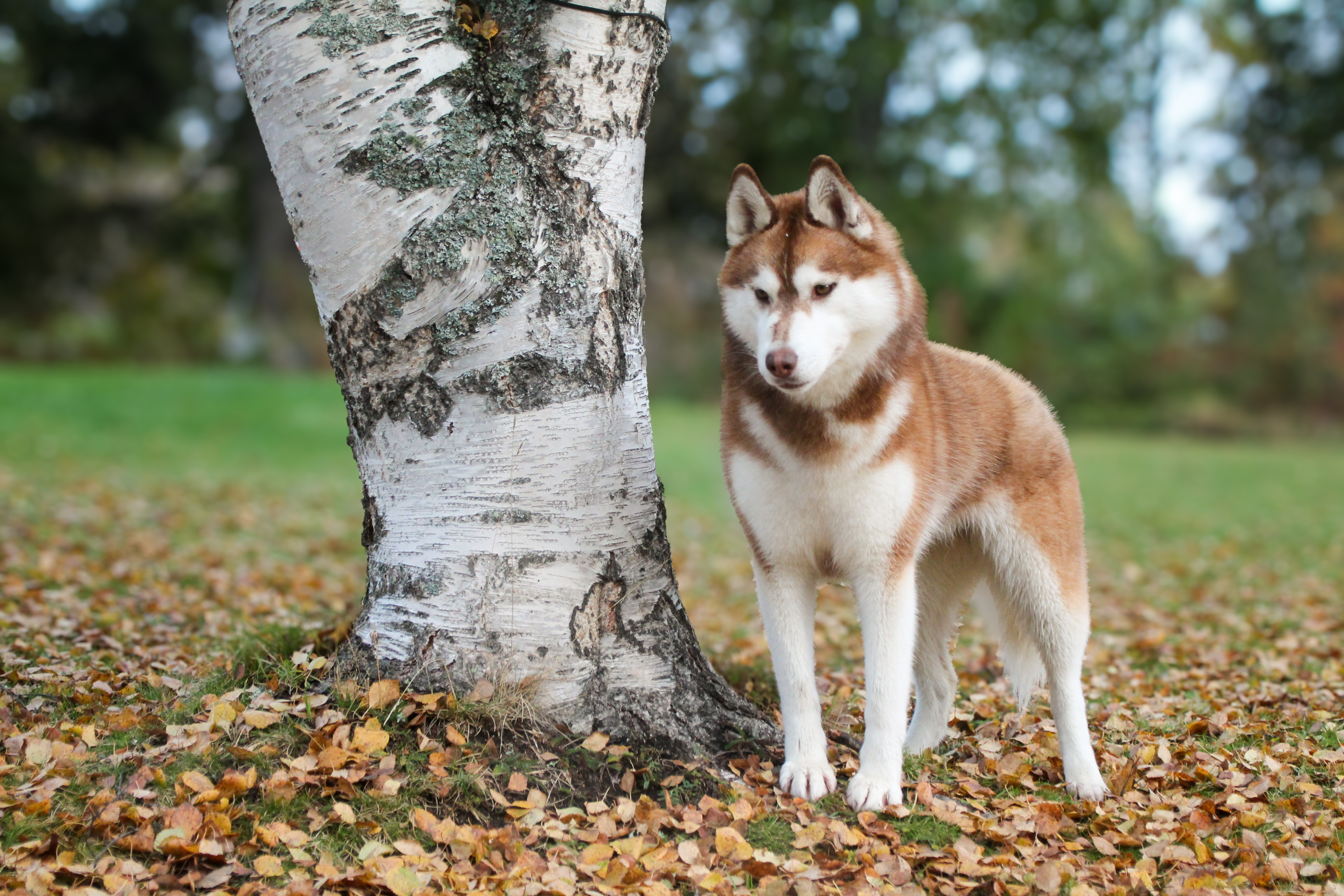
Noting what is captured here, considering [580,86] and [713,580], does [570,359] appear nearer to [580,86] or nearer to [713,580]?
[580,86]

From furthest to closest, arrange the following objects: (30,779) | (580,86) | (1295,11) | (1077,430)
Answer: (1077,430) → (1295,11) → (580,86) → (30,779)

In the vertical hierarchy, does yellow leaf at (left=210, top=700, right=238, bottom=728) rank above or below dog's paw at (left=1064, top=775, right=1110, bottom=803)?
above

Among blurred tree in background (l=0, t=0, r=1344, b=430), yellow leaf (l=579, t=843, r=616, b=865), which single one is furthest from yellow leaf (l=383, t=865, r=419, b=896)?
blurred tree in background (l=0, t=0, r=1344, b=430)

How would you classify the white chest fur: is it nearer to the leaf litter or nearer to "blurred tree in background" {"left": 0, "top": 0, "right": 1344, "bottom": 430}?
the leaf litter

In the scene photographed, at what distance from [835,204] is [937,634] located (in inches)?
63.1

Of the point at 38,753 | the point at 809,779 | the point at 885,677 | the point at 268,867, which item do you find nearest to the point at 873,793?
the point at 809,779

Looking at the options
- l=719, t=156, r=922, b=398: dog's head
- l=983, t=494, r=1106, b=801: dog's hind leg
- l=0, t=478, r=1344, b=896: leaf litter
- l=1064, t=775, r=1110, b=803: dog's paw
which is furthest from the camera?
l=983, t=494, r=1106, b=801: dog's hind leg

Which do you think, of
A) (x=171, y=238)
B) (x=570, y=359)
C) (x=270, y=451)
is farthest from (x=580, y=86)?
(x=171, y=238)

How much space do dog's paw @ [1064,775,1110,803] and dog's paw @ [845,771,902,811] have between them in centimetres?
63

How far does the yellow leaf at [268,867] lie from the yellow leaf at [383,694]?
54 centimetres

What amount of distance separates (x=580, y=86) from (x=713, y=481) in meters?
9.80

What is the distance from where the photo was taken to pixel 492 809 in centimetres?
289

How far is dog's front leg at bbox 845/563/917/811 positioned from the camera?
9.98 ft

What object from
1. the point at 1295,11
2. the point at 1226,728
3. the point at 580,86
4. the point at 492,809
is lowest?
the point at 1226,728
